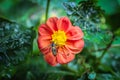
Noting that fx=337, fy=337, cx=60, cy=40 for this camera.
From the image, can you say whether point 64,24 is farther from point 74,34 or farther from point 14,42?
point 14,42

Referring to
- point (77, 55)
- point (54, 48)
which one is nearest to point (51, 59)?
point (54, 48)

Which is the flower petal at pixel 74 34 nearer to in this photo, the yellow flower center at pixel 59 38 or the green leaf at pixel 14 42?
the yellow flower center at pixel 59 38

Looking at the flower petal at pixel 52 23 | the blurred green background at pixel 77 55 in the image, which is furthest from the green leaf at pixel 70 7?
the flower petal at pixel 52 23

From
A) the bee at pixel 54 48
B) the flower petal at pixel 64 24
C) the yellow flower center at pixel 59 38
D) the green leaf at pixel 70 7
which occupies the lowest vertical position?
the bee at pixel 54 48

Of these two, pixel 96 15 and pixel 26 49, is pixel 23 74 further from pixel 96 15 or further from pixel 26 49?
pixel 96 15

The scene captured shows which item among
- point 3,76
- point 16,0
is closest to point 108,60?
point 3,76

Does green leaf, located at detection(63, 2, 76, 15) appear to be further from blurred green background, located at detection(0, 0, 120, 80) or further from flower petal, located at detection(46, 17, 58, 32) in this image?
flower petal, located at detection(46, 17, 58, 32)

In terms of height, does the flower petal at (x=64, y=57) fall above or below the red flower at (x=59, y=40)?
below
